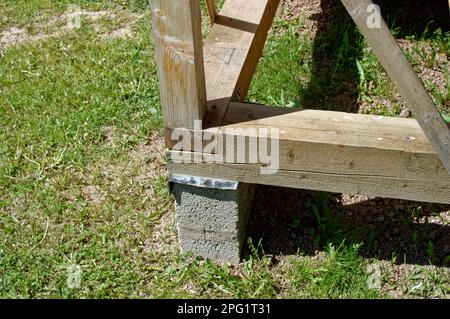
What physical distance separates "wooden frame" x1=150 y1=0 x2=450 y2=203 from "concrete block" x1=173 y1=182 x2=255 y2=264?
4.2 inches

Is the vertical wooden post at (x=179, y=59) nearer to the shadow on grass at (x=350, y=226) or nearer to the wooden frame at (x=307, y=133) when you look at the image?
the wooden frame at (x=307, y=133)

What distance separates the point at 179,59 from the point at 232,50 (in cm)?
65

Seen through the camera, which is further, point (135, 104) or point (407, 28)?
point (407, 28)

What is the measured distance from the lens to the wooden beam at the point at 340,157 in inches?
107

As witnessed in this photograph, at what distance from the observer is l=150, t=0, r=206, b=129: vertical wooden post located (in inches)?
100

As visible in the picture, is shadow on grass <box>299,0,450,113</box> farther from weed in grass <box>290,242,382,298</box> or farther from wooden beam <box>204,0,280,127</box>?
weed in grass <box>290,242,382,298</box>

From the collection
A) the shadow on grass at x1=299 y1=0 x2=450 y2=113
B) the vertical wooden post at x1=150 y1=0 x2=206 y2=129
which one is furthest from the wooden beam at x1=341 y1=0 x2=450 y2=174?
the shadow on grass at x1=299 y1=0 x2=450 y2=113

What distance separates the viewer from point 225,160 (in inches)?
112

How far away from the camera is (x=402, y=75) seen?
2436 millimetres

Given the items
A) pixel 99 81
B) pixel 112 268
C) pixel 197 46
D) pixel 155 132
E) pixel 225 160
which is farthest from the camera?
pixel 99 81

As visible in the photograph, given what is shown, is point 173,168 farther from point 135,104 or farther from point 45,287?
point 135,104

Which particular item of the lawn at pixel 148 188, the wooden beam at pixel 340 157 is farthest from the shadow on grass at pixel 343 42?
the wooden beam at pixel 340 157
